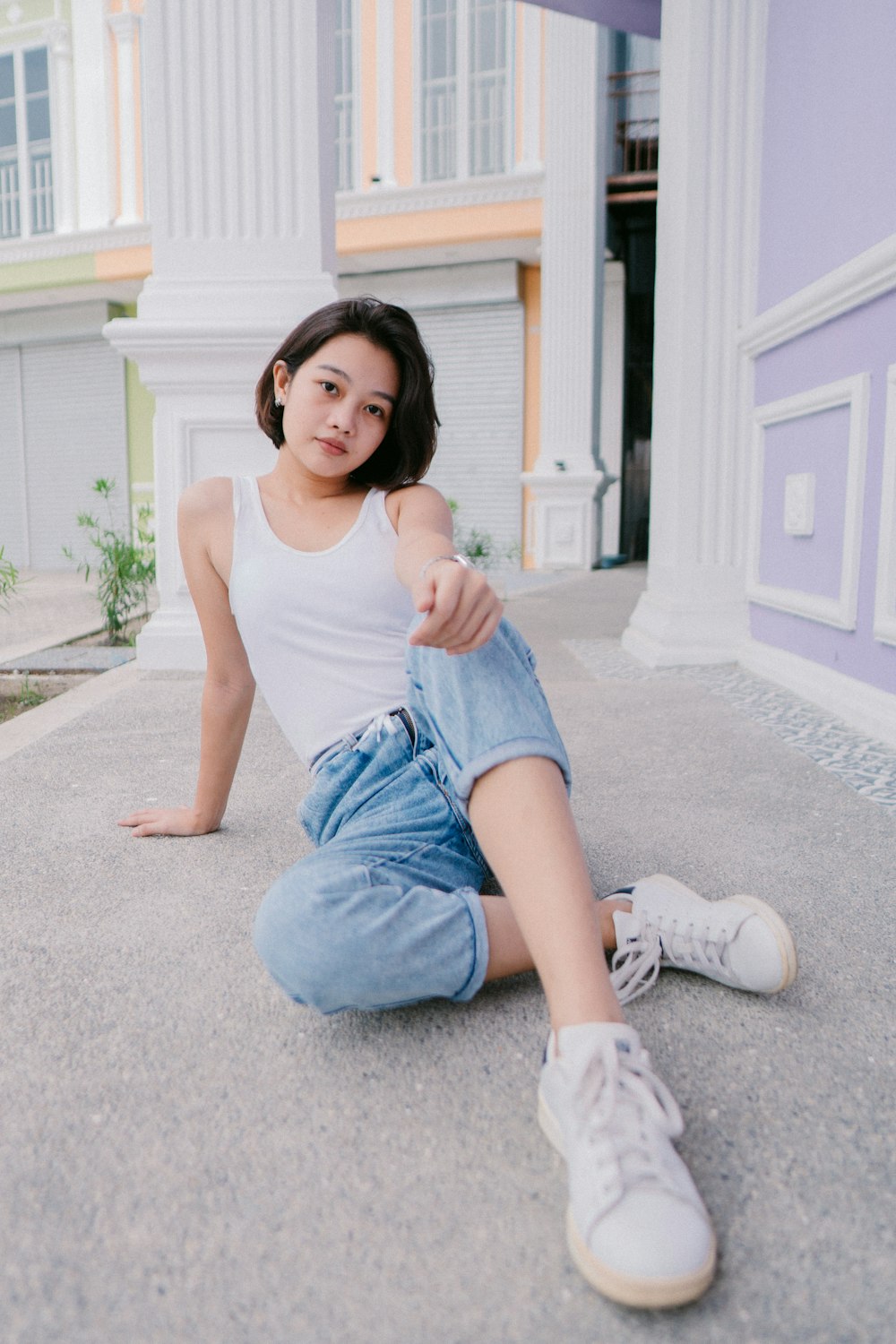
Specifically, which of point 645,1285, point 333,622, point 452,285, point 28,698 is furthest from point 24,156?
point 645,1285

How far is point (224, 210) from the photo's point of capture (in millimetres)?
3129

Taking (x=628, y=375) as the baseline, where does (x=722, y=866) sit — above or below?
below

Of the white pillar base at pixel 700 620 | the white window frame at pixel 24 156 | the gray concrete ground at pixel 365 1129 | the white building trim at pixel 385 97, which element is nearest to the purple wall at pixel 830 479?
the white pillar base at pixel 700 620

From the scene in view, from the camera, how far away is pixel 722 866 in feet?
4.84

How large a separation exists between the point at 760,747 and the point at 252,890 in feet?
4.32

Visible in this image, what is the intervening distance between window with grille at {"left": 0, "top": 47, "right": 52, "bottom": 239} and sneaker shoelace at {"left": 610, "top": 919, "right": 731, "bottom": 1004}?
11668 millimetres

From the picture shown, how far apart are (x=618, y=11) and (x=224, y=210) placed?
210cm

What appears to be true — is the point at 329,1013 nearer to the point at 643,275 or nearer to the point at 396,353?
the point at 396,353

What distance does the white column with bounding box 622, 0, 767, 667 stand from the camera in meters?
3.22

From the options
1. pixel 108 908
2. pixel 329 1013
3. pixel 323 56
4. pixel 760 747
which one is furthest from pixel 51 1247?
pixel 323 56

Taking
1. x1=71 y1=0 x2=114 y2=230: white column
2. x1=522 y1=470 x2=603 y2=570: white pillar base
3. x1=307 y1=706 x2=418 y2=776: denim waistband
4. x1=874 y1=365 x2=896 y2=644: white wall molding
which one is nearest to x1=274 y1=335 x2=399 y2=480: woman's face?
x1=307 y1=706 x2=418 y2=776: denim waistband

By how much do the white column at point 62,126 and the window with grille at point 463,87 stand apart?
377cm

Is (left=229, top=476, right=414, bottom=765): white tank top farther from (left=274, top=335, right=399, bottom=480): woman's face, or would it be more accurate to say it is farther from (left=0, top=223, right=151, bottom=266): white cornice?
(left=0, top=223, right=151, bottom=266): white cornice

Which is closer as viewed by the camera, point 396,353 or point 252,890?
point 396,353
